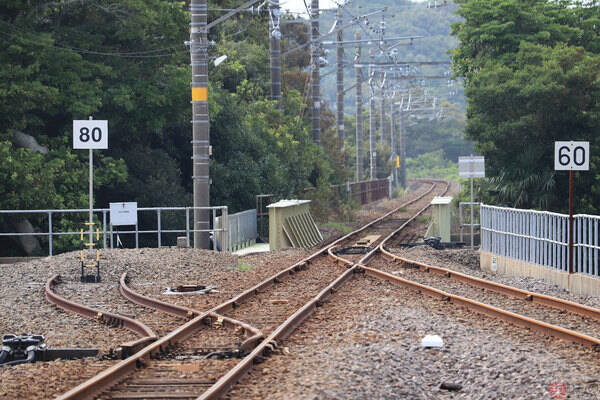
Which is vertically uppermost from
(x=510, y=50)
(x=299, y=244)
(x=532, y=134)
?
(x=510, y=50)

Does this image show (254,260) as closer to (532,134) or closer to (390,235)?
(390,235)

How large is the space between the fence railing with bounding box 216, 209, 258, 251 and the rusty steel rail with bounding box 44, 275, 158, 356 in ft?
35.5

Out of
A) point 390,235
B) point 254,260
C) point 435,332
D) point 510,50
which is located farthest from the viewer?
point 510,50

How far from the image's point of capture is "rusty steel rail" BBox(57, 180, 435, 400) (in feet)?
29.9

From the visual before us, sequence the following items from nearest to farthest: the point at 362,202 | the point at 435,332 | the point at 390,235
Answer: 1. the point at 435,332
2. the point at 390,235
3. the point at 362,202

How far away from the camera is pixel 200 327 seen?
1343cm

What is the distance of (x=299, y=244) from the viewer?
102 feet

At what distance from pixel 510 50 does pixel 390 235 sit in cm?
1044

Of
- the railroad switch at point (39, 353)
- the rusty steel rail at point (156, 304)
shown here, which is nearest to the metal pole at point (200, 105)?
the rusty steel rail at point (156, 304)

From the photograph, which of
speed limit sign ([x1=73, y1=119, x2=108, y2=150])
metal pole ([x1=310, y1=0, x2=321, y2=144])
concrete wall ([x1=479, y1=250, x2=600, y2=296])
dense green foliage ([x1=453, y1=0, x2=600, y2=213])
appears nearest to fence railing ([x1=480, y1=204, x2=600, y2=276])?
concrete wall ([x1=479, y1=250, x2=600, y2=296])

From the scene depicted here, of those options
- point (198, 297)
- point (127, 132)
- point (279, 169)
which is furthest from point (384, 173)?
point (198, 297)

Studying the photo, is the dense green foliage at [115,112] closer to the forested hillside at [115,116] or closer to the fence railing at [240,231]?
the forested hillside at [115,116]

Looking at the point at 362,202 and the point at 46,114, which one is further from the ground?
the point at 46,114

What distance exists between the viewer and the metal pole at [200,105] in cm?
2497
